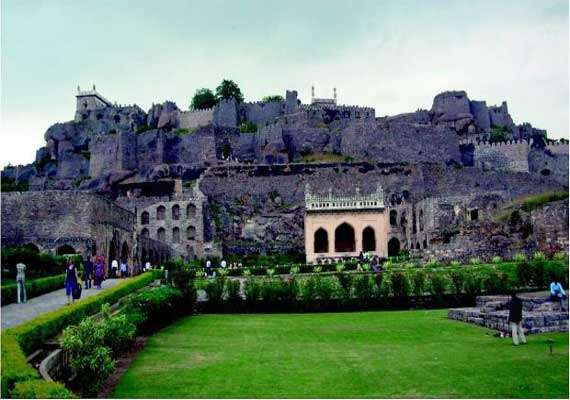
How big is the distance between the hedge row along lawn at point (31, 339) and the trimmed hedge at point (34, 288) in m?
2.64

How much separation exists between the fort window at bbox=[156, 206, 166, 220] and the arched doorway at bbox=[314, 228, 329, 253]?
13949 mm

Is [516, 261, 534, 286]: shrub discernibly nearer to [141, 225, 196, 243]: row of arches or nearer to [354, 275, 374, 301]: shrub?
[354, 275, 374, 301]: shrub

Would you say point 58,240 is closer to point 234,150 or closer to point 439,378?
point 439,378

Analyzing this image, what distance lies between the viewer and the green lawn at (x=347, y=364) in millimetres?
10695

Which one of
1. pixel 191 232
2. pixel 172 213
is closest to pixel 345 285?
pixel 191 232

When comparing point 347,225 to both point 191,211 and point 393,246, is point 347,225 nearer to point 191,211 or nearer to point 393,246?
point 393,246

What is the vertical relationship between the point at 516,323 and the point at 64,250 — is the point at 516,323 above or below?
below

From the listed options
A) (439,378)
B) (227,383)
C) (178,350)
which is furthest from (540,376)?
(178,350)

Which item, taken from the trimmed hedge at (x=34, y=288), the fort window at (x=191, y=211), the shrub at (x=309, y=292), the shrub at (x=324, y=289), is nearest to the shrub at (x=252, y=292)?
the shrub at (x=309, y=292)

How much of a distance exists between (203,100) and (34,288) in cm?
7150

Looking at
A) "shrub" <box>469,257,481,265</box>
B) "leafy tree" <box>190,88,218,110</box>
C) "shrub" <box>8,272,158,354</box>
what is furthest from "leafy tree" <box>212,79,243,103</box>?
"shrub" <box>8,272,158,354</box>

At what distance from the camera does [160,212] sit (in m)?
63.0

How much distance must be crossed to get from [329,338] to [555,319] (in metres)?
5.33

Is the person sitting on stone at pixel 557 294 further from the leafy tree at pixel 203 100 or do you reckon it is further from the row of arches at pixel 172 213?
the leafy tree at pixel 203 100
